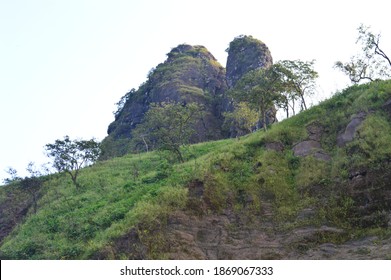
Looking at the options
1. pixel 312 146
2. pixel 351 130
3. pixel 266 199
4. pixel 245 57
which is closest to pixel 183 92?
pixel 245 57

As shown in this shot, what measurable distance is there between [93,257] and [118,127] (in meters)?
63.4

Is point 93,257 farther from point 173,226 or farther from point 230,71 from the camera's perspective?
point 230,71

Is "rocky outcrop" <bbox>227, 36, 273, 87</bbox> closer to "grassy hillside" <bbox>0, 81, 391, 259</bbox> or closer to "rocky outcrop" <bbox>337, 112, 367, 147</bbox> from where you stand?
"grassy hillside" <bbox>0, 81, 391, 259</bbox>

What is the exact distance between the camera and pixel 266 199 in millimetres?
22875

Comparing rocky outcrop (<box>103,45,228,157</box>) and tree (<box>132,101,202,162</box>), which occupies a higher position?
rocky outcrop (<box>103,45,228,157</box>)

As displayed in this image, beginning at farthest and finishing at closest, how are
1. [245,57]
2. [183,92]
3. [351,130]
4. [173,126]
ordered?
1. [245,57]
2. [183,92]
3. [173,126]
4. [351,130]

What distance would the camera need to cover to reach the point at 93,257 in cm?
2044

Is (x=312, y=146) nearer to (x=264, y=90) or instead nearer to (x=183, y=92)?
(x=264, y=90)

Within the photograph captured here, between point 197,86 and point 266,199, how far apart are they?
59.4 m

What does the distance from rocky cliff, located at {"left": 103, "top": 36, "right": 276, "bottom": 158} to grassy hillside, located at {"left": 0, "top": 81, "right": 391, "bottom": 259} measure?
122ft

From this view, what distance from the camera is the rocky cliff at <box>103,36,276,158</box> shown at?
231 feet

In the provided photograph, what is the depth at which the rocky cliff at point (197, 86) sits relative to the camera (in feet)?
231

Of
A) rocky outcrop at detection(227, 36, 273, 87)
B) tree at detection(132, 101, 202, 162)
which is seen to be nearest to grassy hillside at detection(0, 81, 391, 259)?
tree at detection(132, 101, 202, 162)

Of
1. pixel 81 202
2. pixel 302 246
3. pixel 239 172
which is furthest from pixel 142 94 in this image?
pixel 302 246
